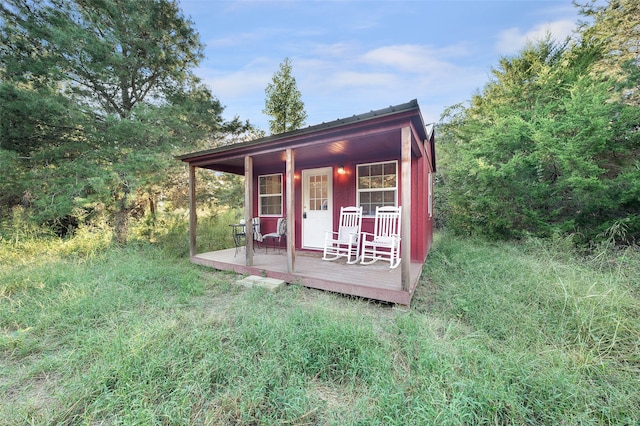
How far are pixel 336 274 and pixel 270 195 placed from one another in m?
3.73

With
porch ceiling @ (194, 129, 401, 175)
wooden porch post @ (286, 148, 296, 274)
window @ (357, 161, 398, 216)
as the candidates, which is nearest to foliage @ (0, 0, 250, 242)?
porch ceiling @ (194, 129, 401, 175)

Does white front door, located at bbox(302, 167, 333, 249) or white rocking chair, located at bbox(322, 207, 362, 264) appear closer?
white rocking chair, located at bbox(322, 207, 362, 264)

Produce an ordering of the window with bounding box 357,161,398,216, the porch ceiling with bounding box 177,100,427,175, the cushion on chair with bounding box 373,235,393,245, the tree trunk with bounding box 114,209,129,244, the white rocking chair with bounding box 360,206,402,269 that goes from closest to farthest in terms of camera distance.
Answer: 1. the porch ceiling with bounding box 177,100,427,175
2. the cushion on chair with bounding box 373,235,393,245
3. the white rocking chair with bounding box 360,206,402,269
4. the window with bounding box 357,161,398,216
5. the tree trunk with bounding box 114,209,129,244

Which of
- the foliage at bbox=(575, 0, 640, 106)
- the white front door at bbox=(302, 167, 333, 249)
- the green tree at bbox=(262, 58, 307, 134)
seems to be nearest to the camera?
the white front door at bbox=(302, 167, 333, 249)

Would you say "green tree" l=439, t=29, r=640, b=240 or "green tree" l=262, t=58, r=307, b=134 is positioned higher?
"green tree" l=262, t=58, r=307, b=134

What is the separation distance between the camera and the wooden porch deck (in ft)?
10.5

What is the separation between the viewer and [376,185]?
527 centimetres

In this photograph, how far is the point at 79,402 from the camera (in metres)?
1.56

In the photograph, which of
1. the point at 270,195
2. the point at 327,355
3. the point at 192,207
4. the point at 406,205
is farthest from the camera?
the point at 270,195

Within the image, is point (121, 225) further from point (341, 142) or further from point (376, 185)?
point (376, 185)

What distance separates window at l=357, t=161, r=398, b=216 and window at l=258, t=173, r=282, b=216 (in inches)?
95.3

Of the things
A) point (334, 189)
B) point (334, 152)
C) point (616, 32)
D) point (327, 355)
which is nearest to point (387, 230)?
point (334, 189)

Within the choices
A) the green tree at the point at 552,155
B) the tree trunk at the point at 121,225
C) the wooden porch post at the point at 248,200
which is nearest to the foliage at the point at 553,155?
the green tree at the point at 552,155

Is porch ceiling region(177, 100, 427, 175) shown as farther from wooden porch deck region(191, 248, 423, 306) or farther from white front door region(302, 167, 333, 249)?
wooden porch deck region(191, 248, 423, 306)
